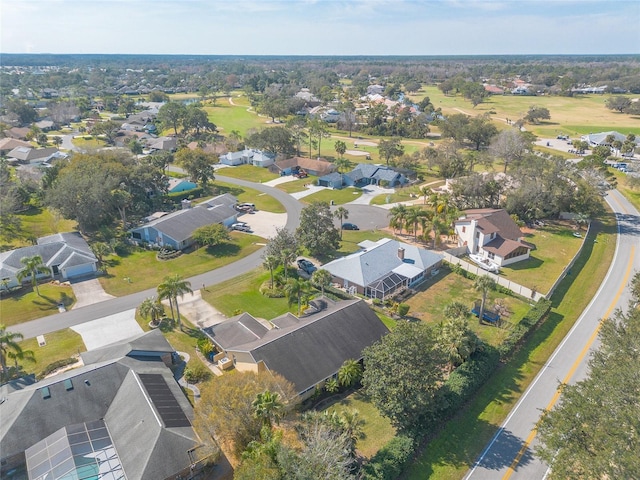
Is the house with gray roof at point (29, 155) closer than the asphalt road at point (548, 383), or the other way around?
the asphalt road at point (548, 383)

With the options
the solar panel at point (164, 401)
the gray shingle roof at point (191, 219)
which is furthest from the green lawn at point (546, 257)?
the gray shingle roof at point (191, 219)

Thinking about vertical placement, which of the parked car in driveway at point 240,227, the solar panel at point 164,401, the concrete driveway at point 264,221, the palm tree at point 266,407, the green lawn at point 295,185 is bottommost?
the green lawn at point 295,185

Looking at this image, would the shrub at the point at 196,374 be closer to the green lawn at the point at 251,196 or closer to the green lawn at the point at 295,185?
the green lawn at the point at 251,196

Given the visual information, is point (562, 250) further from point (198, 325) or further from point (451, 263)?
point (198, 325)

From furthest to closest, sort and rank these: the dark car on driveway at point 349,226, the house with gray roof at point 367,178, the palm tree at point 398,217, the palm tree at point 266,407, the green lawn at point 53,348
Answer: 1. the house with gray roof at point 367,178
2. the dark car on driveway at point 349,226
3. the palm tree at point 398,217
4. the green lawn at point 53,348
5. the palm tree at point 266,407

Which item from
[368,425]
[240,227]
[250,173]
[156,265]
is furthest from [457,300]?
[250,173]
